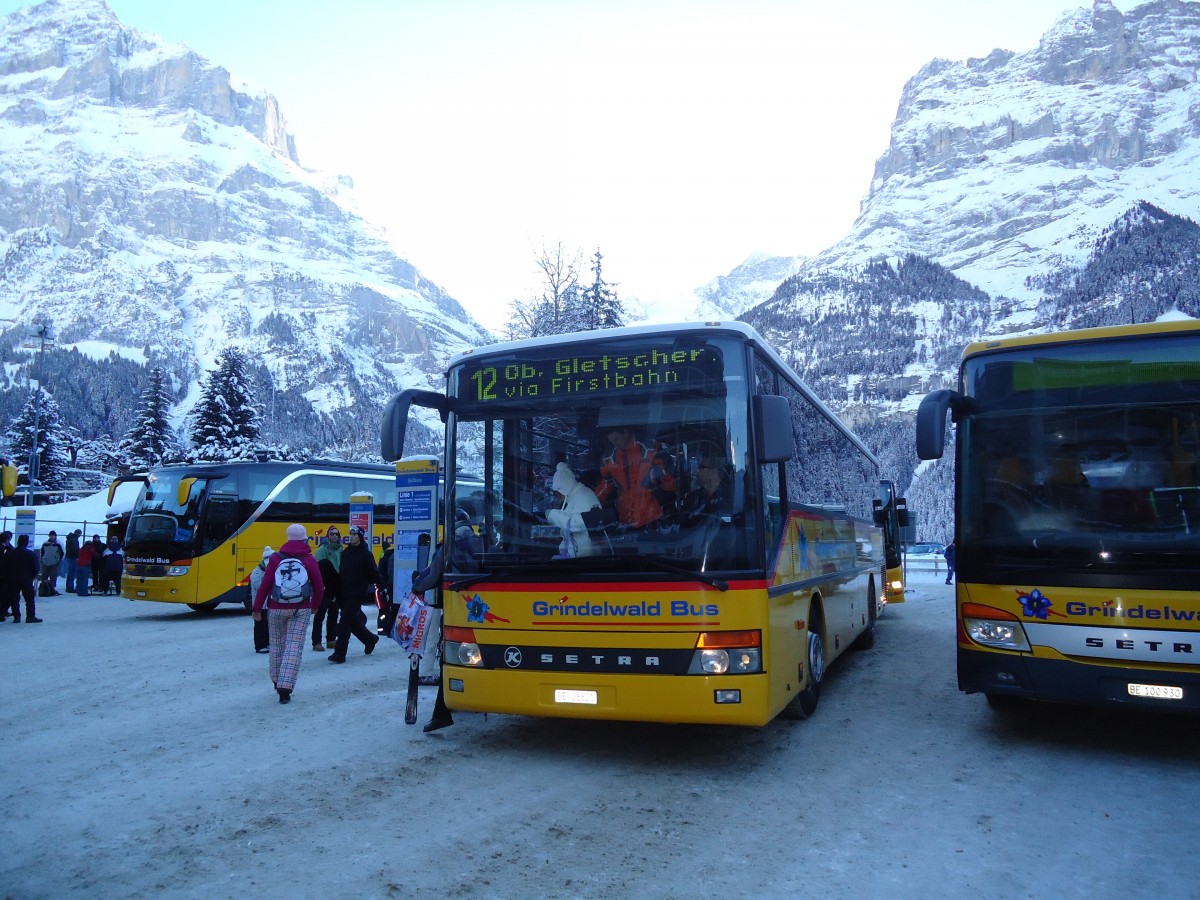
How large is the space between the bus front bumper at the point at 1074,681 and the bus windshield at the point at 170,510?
1583 cm

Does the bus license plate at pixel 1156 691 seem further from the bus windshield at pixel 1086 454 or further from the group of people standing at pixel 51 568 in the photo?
the group of people standing at pixel 51 568

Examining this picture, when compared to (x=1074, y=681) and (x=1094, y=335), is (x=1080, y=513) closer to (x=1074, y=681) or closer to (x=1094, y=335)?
(x=1074, y=681)

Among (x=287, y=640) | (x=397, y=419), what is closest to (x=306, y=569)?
(x=287, y=640)

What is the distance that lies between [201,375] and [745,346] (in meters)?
196

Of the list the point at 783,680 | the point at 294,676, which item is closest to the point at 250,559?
the point at 294,676

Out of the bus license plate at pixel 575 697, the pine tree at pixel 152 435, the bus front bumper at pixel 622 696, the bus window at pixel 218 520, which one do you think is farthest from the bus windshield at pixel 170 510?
the pine tree at pixel 152 435

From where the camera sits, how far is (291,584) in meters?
8.47

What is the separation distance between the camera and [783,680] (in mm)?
6395

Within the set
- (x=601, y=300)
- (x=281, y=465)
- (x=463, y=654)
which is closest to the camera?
(x=463, y=654)

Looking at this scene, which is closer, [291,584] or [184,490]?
[291,584]

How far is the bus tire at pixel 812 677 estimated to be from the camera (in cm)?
758

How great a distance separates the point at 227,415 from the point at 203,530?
31102mm

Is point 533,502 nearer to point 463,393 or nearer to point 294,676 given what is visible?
point 463,393

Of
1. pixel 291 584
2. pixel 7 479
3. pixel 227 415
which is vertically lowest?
pixel 291 584
